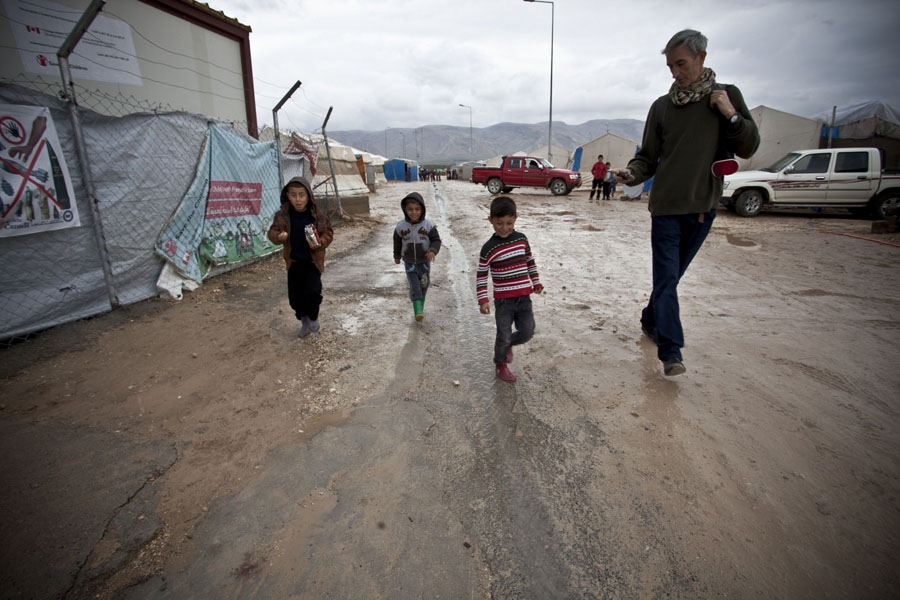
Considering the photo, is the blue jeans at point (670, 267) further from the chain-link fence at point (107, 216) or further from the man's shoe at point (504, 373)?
the chain-link fence at point (107, 216)

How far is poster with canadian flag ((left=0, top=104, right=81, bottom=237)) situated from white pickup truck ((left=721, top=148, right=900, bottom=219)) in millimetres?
13469

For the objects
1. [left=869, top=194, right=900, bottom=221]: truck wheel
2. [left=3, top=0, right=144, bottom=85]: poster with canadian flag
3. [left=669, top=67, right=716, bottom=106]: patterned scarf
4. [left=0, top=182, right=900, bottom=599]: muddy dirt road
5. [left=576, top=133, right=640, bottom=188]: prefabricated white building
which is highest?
[left=576, top=133, right=640, bottom=188]: prefabricated white building

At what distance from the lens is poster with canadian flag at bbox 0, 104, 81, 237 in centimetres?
347

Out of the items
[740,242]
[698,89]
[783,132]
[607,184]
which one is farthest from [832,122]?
[698,89]

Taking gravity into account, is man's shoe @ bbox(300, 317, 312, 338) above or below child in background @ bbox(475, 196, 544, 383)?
below

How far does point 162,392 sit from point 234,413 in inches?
27.2

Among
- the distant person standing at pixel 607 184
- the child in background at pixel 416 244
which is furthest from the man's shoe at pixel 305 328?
the distant person standing at pixel 607 184

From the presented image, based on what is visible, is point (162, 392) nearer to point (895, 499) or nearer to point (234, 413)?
point (234, 413)

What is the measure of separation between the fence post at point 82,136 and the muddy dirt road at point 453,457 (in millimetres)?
466

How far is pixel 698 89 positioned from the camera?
2703mm

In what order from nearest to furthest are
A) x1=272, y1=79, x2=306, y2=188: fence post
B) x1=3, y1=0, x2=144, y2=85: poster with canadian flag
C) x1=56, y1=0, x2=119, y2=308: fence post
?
x1=56, y1=0, x2=119, y2=308: fence post < x1=3, y1=0, x2=144, y2=85: poster with canadian flag < x1=272, y1=79, x2=306, y2=188: fence post

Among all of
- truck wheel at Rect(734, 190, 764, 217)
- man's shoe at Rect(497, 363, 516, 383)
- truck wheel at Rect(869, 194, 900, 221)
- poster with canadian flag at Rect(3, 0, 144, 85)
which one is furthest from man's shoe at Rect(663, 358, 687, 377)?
truck wheel at Rect(869, 194, 900, 221)

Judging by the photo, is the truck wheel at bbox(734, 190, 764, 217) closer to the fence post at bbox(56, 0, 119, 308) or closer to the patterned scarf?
the patterned scarf

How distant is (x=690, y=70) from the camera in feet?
8.79
